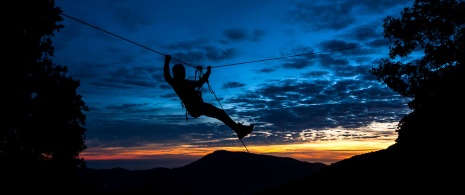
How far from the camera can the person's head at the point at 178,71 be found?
8.43 m

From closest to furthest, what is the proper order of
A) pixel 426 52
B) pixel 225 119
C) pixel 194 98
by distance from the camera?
pixel 194 98, pixel 225 119, pixel 426 52

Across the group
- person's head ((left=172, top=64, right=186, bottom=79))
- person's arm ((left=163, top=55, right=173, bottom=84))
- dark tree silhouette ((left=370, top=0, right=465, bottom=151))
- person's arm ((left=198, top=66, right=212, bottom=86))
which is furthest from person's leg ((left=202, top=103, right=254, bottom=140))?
dark tree silhouette ((left=370, top=0, right=465, bottom=151))

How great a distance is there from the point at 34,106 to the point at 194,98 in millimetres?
11654

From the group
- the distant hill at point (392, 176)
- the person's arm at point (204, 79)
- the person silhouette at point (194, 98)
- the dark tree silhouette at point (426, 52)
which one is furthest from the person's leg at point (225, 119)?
the dark tree silhouette at point (426, 52)

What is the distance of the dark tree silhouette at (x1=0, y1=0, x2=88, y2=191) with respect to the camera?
15031mm

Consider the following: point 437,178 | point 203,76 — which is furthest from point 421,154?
point 203,76

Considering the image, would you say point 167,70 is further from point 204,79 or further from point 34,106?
point 34,106

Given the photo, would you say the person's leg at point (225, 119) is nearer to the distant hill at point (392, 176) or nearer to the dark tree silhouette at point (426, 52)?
the distant hill at point (392, 176)

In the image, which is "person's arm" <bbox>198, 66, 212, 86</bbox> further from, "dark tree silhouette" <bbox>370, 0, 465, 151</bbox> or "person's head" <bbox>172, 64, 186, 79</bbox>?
"dark tree silhouette" <bbox>370, 0, 465, 151</bbox>

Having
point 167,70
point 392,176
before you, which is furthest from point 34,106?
point 392,176

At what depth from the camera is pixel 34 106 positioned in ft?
53.5

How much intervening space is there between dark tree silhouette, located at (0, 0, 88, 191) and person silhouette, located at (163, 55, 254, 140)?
10.6 metres

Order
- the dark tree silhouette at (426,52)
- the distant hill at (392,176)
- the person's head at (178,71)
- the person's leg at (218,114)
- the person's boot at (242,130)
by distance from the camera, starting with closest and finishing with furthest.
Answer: the distant hill at (392,176), the person's head at (178,71), the person's leg at (218,114), the person's boot at (242,130), the dark tree silhouette at (426,52)

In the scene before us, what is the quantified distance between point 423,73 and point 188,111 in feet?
42.1
